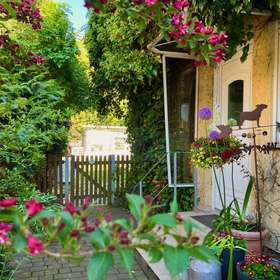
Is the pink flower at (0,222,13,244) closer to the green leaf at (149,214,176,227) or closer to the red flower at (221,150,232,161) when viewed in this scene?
the green leaf at (149,214,176,227)

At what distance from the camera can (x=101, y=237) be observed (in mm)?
755

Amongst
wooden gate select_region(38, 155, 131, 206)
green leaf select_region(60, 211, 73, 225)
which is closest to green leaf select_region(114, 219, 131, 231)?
green leaf select_region(60, 211, 73, 225)

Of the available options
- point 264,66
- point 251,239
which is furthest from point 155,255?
point 264,66

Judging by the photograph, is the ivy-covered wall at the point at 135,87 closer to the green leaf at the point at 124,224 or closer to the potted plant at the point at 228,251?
the potted plant at the point at 228,251

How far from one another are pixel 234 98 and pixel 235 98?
28 millimetres

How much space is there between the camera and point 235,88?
4.80 m

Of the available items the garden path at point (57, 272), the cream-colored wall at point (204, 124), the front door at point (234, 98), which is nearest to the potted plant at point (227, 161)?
the front door at point (234, 98)

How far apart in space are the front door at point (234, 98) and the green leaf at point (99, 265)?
372cm

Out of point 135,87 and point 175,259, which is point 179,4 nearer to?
point 175,259

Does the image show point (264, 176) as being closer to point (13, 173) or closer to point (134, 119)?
point (13, 173)

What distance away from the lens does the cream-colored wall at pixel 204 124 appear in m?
5.42

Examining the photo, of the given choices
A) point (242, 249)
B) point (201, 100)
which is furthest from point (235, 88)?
point (242, 249)

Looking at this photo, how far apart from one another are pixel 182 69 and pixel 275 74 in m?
2.45

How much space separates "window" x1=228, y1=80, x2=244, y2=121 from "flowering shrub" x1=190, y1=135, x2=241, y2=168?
4.11 ft
